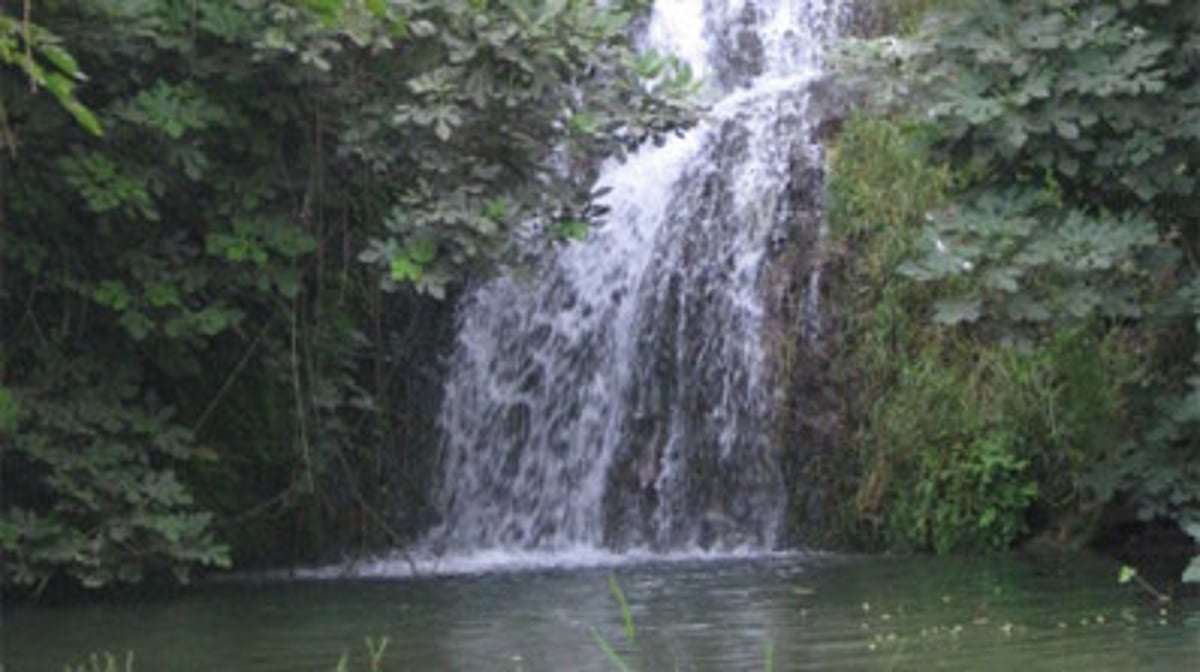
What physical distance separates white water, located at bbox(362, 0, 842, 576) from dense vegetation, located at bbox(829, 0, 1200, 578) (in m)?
1.44

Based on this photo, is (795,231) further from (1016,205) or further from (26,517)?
(26,517)

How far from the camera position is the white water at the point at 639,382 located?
12.5 meters

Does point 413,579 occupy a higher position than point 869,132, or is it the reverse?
point 869,132

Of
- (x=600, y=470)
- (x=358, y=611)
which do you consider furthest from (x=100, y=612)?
(x=600, y=470)

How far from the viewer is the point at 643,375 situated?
1299 cm

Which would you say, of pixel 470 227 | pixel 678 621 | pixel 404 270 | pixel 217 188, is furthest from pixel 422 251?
pixel 678 621

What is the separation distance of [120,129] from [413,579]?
302 cm

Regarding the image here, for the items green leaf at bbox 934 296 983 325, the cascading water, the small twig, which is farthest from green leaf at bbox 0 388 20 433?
green leaf at bbox 934 296 983 325

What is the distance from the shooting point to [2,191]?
991 centimetres

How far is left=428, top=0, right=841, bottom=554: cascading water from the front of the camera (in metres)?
12.6

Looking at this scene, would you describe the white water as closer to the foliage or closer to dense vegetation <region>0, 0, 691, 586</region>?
the foliage

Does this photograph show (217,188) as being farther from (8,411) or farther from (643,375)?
(643,375)

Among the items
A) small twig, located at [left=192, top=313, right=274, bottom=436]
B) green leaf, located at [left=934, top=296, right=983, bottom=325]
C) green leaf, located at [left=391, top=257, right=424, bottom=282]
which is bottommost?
small twig, located at [left=192, top=313, right=274, bottom=436]

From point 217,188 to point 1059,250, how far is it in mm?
4168
